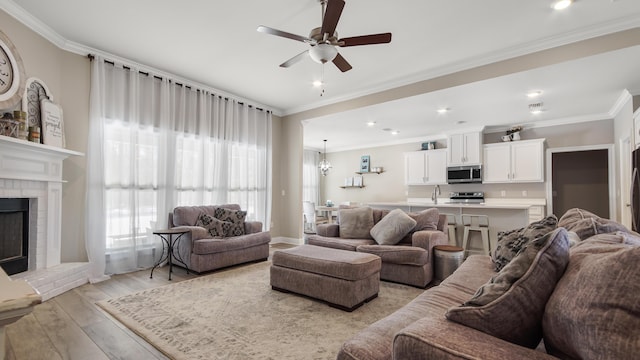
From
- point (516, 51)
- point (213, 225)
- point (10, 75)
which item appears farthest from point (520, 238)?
point (10, 75)

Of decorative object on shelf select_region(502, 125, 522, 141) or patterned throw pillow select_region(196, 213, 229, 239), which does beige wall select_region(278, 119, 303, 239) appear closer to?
patterned throw pillow select_region(196, 213, 229, 239)

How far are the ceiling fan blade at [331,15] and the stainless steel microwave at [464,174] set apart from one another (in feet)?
17.8

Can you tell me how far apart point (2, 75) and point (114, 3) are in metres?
1.27

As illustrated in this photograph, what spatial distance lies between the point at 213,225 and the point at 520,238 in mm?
3813

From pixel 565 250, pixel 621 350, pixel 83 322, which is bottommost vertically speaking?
pixel 83 322

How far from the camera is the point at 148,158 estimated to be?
14.1 feet

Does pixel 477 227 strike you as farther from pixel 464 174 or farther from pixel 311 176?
pixel 311 176

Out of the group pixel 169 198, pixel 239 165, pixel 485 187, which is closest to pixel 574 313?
pixel 169 198

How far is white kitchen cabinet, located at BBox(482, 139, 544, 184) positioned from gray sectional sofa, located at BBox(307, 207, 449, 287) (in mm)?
3325

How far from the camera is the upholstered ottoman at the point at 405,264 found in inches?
132

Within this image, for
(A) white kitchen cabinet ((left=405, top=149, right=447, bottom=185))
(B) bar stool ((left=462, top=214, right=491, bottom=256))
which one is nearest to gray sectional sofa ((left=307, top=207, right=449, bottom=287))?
(B) bar stool ((left=462, top=214, right=491, bottom=256))

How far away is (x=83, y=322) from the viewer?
2445 millimetres

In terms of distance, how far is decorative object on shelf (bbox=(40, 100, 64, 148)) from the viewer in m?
3.25

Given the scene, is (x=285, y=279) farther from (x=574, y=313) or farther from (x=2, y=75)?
(x=2, y=75)
